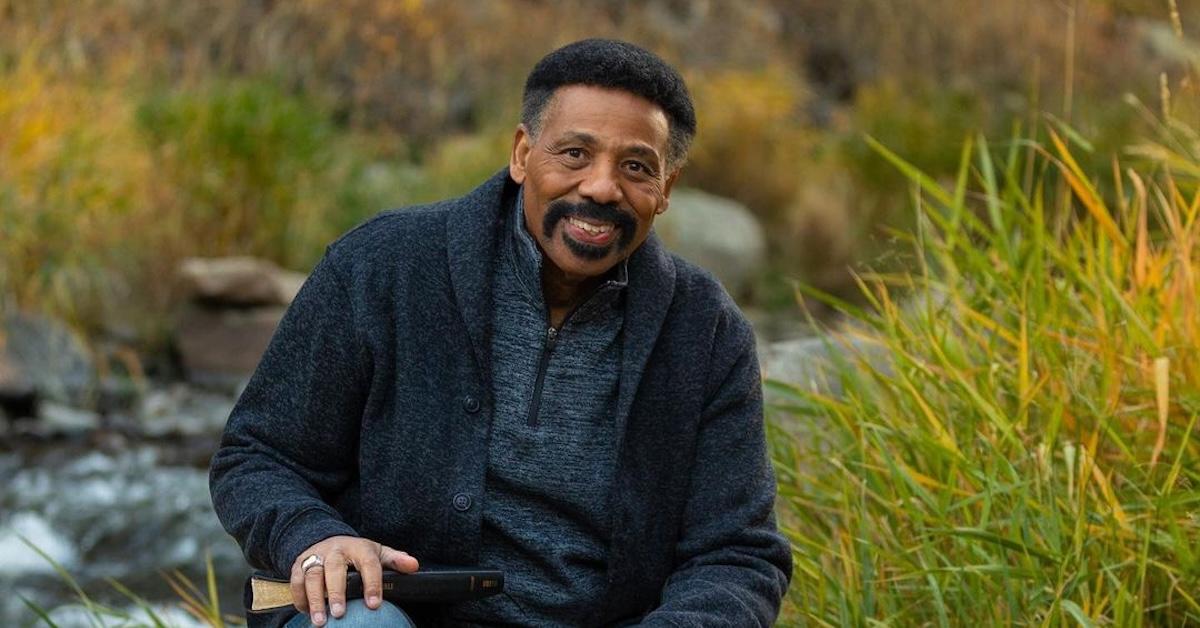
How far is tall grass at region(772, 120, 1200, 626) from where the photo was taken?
9.32 feet

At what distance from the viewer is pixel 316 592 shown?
225cm

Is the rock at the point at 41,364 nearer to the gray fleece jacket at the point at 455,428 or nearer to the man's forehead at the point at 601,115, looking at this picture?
the gray fleece jacket at the point at 455,428

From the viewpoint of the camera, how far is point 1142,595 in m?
2.78

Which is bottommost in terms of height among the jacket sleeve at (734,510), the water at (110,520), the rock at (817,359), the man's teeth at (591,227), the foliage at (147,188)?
the water at (110,520)

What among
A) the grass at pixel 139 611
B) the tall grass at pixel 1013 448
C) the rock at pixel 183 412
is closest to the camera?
the tall grass at pixel 1013 448

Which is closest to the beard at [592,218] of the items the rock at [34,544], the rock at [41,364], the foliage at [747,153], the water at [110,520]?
the water at [110,520]

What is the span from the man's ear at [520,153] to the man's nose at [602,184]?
0.43 feet

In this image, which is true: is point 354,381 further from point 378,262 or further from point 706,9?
point 706,9

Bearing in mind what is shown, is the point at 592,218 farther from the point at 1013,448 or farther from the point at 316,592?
the point at 1013,448

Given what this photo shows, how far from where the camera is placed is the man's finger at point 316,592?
2240 millimetres

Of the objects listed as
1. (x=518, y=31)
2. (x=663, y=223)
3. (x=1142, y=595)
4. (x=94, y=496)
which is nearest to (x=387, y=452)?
(x=1142, y=595)

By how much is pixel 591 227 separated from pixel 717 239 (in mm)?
8431

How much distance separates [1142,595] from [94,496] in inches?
186

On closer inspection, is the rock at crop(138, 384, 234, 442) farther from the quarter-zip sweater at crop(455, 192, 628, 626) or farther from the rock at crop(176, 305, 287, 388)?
the quarter-zip sweater at crop(455, 192, 628, 626)
